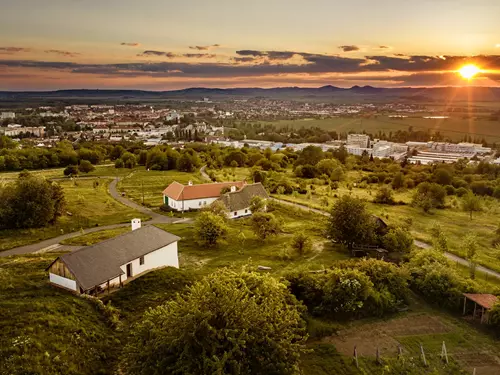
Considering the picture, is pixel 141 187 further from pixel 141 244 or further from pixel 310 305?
pixel 310 305

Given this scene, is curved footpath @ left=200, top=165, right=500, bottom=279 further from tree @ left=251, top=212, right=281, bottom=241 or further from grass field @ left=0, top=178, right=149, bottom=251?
grass field @ left=0, top=178, right=149, bottom=251

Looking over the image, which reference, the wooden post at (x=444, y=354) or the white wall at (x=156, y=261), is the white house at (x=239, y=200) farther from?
the wooden post at (x=444, y=354)

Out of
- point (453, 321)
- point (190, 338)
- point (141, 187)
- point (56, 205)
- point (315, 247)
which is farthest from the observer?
point (141, 187)

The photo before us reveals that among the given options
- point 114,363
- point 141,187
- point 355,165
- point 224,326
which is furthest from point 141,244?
point 355,165

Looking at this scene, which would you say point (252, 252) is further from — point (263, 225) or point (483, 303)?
point (483, 303)

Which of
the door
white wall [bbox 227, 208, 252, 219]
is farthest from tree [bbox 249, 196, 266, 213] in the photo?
the door

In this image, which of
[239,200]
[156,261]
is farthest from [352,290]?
[239,200]
